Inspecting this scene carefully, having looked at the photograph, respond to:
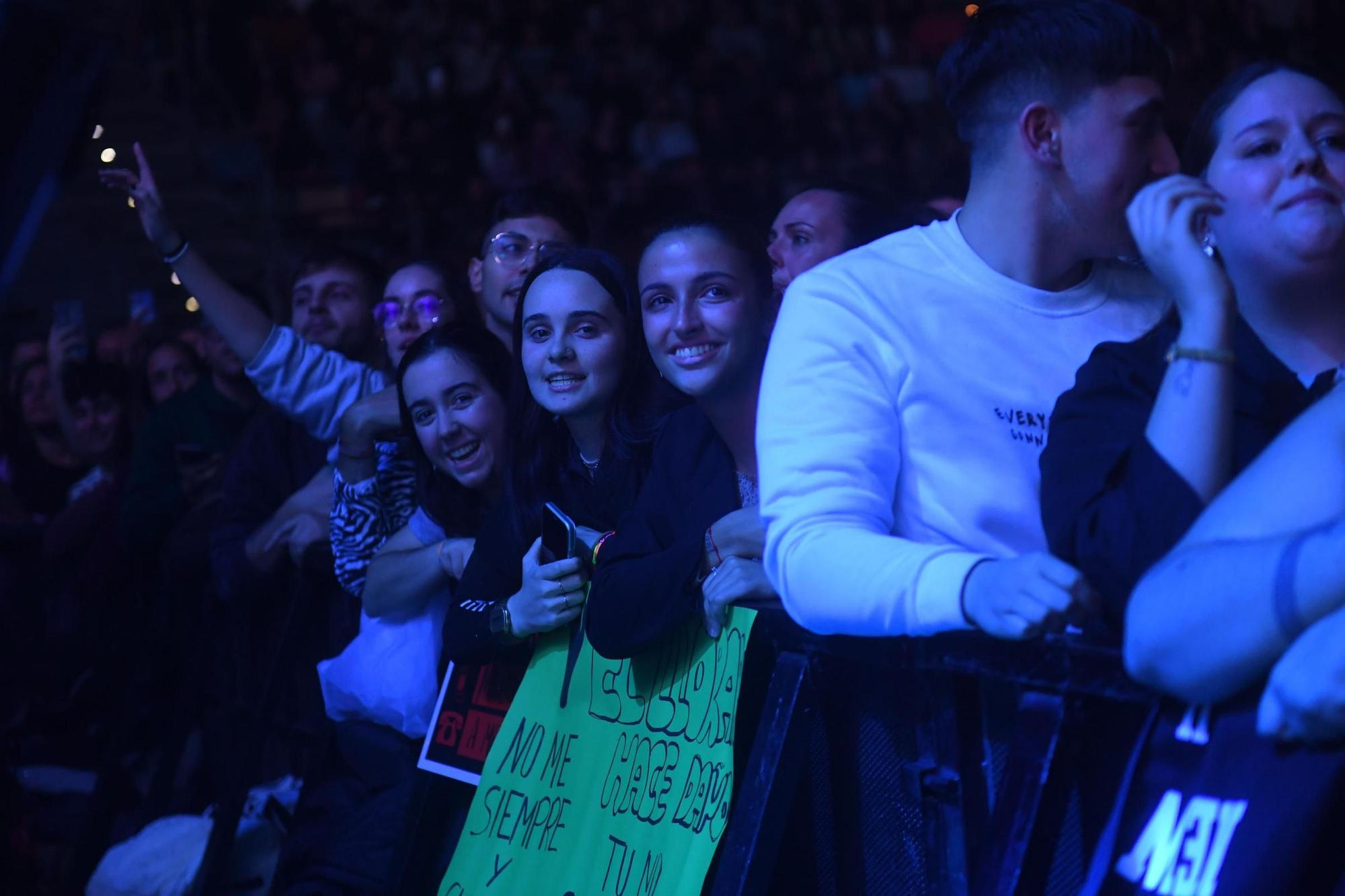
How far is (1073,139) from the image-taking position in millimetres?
2225

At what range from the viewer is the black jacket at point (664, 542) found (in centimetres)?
254

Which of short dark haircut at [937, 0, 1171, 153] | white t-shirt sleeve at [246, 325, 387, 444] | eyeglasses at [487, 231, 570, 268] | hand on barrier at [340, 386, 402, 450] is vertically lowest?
hand on barrier at [340, 386, 402, 450]

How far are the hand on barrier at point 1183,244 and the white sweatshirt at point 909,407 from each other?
445mm

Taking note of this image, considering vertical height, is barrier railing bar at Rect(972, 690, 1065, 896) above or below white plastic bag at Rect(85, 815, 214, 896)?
above

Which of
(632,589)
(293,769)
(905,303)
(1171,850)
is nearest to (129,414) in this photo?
(293,769)

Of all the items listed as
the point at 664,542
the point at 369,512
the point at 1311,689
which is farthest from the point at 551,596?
the point at 1311,689

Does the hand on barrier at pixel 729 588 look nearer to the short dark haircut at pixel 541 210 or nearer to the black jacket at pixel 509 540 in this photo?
the black jacket at pixel 509 540

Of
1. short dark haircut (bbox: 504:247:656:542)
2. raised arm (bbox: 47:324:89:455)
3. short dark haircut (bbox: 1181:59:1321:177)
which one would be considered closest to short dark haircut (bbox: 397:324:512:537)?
short dark haircut (bbox: 504:247:656:542)

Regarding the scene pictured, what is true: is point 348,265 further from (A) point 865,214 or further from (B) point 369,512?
(A) point 865,214

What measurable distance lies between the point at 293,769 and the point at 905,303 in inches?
121

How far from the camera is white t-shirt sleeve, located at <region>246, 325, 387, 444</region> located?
4.83m

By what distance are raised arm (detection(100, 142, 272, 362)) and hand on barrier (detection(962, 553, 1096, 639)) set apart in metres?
3.74

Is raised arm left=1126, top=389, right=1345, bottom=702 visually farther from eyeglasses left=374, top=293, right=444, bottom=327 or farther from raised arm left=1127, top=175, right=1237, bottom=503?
eyeglasses left=374, top=293, right=444, bottom=327

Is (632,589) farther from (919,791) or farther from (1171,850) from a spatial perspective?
(1171,850)
